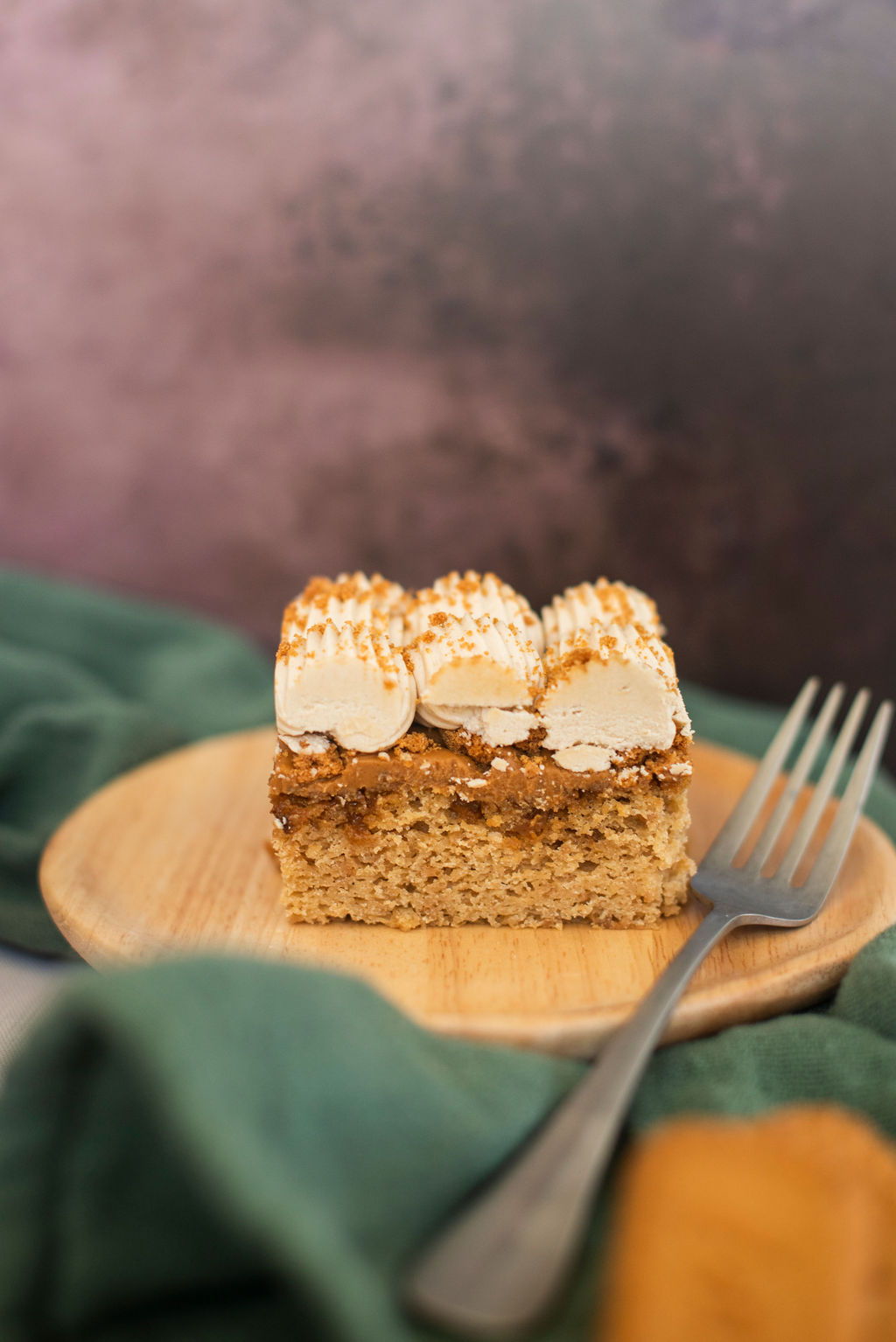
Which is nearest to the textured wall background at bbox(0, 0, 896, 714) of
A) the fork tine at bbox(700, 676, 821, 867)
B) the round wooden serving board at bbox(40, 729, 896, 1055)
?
the fork tine at bbox(700, 676, 821, 867)

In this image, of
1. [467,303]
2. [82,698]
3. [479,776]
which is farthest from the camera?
[467,303]

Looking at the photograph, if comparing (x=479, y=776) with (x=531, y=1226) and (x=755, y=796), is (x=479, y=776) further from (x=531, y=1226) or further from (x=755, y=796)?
(x=531, y=1226)

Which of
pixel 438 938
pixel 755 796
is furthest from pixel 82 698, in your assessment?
pixel 755 796

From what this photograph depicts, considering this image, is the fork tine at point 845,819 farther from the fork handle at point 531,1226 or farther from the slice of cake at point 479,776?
the fork handle at point 531,1226

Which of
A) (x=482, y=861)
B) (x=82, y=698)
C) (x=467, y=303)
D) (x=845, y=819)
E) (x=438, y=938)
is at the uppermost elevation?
(x=467, y=303)

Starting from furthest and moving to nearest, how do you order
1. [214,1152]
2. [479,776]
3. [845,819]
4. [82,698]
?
[82,698] < [845,819] < [479,776] < [214,1152]

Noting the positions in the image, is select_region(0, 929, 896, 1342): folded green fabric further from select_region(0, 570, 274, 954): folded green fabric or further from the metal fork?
select_region(0, 570, 274, 954): folded green fabric

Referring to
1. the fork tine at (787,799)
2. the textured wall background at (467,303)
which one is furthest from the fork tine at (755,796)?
the textured wall background at (467,303)

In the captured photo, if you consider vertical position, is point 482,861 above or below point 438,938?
above
